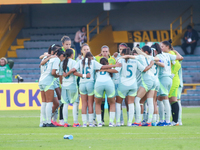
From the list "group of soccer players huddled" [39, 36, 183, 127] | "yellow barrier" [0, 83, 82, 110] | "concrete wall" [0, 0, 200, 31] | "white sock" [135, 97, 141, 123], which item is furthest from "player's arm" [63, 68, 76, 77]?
"concrete wall" [0, 0, 200, 31]

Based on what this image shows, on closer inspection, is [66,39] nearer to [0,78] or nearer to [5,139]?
[5,139]

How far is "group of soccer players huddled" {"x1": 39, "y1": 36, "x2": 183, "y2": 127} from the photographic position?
408 inches

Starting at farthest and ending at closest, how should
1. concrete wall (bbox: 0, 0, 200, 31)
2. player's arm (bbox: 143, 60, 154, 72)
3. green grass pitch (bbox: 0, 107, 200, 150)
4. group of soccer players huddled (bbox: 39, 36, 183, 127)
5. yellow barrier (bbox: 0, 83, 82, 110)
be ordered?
concrete wall (bbox: 0, 0, 200, 31), yellow barrier (bbox: 0, 83, 82, 110), group of soccer players huddled (bbox: 39, 36, 183, 127), player's arm (bbox: 143, 60, 154, 72), green grass pitch (bbox: 0, 107, 200, 150)

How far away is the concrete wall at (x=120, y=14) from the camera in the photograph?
25344mm

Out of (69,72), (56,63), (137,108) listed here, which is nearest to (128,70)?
(137,108)

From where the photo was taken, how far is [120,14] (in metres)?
26.1

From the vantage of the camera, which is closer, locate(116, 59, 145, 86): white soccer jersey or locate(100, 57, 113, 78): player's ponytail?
locate(116, 59, 145, 86): white soccer jersey

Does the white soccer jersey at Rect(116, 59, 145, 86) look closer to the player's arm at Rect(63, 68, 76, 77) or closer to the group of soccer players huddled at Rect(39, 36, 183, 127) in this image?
the group of soccer players huddled at Rect(39, 36, 183, 127)

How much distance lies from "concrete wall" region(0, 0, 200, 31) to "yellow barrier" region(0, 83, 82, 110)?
29.0 feet

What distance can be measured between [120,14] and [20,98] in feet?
34.3

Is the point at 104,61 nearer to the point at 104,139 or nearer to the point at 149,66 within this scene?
the point at 149,66

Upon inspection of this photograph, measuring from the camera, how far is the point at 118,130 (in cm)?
946

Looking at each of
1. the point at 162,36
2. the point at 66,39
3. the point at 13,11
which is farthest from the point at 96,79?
the point at 13,11

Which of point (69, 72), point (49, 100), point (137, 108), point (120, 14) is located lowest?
point (137, 108)
